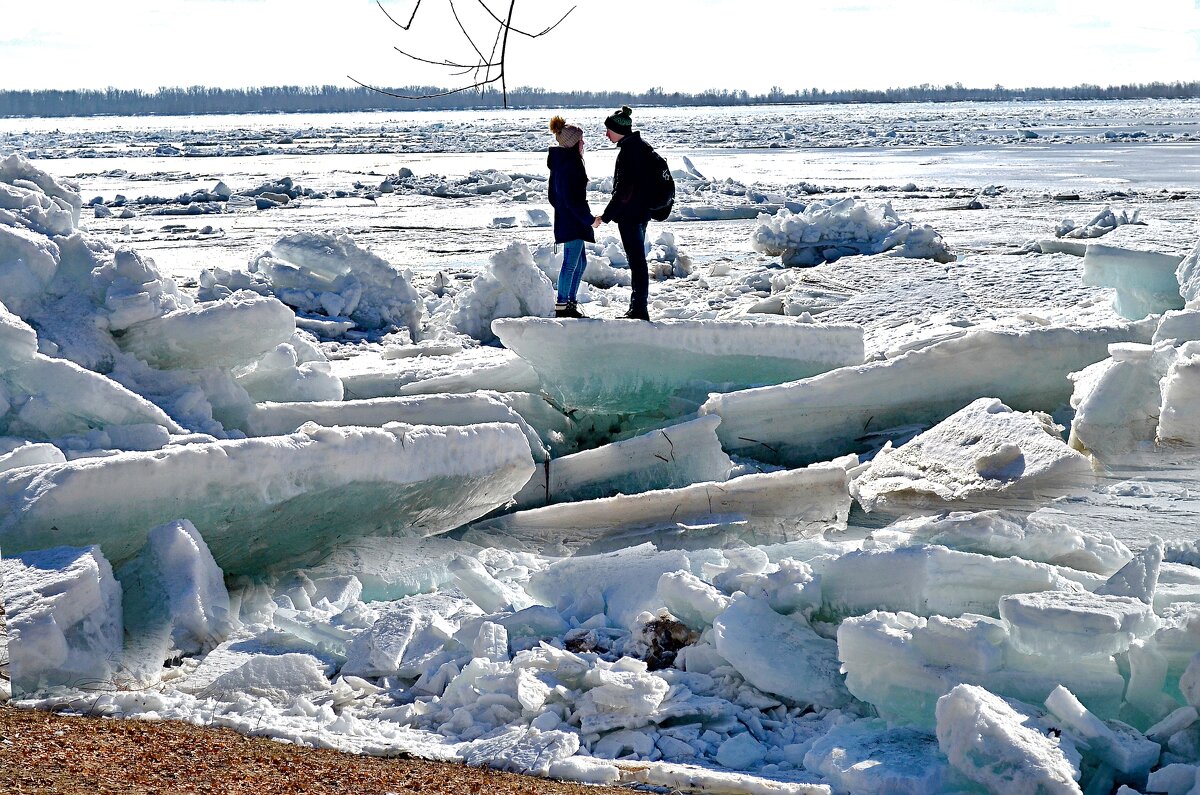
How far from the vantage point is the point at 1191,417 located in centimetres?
531

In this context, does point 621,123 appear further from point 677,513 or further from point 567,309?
point 677,513

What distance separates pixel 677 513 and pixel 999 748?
2.54m

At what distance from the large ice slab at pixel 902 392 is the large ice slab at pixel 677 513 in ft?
2.19

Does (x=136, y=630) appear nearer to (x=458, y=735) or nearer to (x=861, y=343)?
(x=458, y=735)

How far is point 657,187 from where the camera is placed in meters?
6.67

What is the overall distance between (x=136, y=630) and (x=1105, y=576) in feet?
9.96

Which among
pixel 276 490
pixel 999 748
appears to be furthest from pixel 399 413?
pixel 999 748

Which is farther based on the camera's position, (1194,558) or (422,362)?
(422,362)

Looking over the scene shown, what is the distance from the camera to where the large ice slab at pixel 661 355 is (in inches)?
230

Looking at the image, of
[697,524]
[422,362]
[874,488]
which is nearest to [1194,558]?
[874,488]

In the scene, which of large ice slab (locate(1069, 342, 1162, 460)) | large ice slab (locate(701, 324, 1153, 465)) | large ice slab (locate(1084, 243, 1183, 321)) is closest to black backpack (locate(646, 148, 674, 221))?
large ice slab (locate(701, 324, 1153, 465))

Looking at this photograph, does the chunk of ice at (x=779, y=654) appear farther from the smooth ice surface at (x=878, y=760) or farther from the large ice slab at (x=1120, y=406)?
the large ice slab at (x=1120, y=406)

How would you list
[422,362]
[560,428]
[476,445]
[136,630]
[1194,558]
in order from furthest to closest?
[422,362]
[560,428]
[476,445]
[1194,558]
[136,630]

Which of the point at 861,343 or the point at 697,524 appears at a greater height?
the point at 861,343
